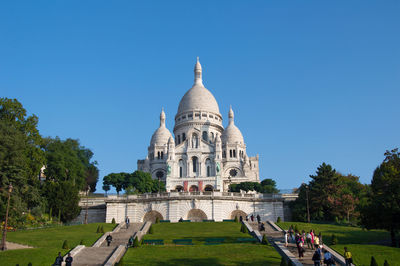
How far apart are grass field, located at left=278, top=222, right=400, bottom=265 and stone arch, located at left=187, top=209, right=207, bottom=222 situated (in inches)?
498

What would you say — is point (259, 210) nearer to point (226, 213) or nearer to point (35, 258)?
point (226, 213)

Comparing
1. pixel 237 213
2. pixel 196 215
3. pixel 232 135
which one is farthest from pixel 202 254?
pixel 232 135

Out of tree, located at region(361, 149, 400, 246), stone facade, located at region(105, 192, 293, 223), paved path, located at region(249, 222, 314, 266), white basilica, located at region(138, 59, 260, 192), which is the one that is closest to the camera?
paved path, located at region(249, 222, 314, 266)

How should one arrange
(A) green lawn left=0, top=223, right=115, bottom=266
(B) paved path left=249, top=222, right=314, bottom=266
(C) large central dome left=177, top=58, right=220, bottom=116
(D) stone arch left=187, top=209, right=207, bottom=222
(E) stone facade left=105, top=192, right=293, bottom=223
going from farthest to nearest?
(C) large central dome left=177, top=58, right=220, bottom=116 < (D) stone arch left=187, top=209, right=207, bottom=222 < (E) stone facade left=105, top=192, right=293, bottom=223 < (A) green lawn left=0, top=223, right=115, bottom=266 < (B) paved path left=249, top=222, right=314, bottom=266

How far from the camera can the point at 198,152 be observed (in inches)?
3541

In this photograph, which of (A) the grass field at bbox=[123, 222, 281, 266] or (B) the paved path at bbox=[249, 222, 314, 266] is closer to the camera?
(A) the grass field at bbox=[123, 222, 281, 266]

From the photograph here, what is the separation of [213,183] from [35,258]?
182ft

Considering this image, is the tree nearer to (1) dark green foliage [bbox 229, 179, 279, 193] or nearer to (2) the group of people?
(2) the group of people

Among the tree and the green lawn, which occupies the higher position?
the tree

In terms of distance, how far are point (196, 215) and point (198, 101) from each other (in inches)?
2062

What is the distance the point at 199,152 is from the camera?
89938 mm

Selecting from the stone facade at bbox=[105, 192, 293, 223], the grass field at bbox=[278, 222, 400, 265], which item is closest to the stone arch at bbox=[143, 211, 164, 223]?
the stone facade at bbox=[105, 192, 293, 223]

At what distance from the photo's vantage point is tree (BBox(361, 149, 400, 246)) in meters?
32.3

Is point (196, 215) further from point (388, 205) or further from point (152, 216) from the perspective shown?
point (388, 205)
